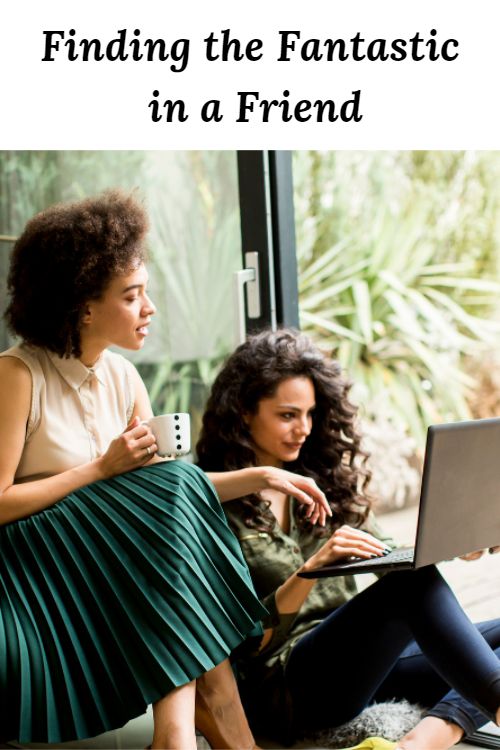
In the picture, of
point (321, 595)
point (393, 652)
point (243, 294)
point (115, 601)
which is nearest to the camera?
point (115, 601)

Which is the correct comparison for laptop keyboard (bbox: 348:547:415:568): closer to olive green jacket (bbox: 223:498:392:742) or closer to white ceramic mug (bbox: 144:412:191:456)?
olive green jacket (bbox: 223:498:392:742)

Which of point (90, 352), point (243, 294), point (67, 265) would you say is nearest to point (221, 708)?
point (90, 352)

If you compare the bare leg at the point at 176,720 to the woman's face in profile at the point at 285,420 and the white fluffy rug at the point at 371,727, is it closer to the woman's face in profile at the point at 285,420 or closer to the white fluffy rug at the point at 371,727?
the white fluffy rug at the point at 371,727

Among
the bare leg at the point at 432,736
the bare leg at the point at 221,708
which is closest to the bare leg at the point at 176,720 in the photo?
the bare leg at the point at 221,708

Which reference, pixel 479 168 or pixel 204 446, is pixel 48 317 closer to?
pixel 204 446

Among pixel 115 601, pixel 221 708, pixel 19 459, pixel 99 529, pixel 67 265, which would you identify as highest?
pixel 67 265

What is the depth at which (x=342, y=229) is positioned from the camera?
5391 millimetres

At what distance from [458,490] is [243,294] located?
Result: 54.9 inches

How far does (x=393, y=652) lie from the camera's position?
200 cm

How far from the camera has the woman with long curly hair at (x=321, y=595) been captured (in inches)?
74.9

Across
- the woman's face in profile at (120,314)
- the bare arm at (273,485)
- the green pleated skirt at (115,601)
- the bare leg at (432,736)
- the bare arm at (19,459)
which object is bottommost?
the bare leg at (432,736)

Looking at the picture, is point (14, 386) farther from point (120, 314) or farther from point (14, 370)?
point (120, 314)

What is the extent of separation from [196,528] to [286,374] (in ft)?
1.85

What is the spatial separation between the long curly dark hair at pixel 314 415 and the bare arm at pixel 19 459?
0.39m
